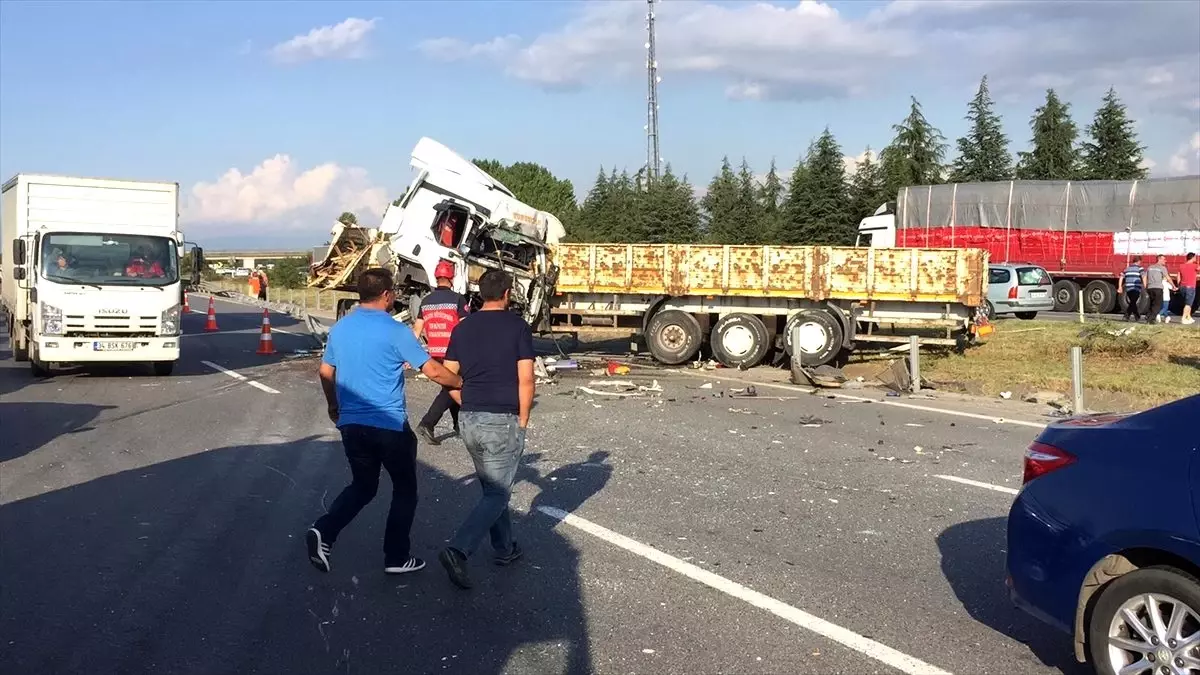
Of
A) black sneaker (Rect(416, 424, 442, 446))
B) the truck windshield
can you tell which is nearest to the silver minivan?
Answer: the truck windshield

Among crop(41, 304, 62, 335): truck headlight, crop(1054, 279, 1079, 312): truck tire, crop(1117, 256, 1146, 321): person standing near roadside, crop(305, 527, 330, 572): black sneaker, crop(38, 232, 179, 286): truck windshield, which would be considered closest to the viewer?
crop(305, 527, 330, 572): black sneaker

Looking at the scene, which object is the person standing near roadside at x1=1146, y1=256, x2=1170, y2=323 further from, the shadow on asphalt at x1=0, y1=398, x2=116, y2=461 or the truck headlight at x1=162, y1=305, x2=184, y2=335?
the shadow on asphalt at x1=0, y1=398, x2=116, y2=461

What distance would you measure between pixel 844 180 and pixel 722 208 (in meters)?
5.60

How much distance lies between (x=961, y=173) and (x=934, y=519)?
43.6m

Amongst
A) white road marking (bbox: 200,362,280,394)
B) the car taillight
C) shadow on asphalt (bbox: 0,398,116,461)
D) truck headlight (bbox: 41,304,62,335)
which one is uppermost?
truck headlight (bbox: 41,304,62,335)

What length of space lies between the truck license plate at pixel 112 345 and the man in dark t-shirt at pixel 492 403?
11.8 meters

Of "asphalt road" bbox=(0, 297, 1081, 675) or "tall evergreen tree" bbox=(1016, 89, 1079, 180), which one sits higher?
"tall evergreen tree" bbox=(1016, 89, 1079, 180)

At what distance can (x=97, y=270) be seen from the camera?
16031mm

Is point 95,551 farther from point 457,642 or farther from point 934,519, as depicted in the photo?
point 934,519

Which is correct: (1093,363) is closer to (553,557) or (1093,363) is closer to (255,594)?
(553,557)

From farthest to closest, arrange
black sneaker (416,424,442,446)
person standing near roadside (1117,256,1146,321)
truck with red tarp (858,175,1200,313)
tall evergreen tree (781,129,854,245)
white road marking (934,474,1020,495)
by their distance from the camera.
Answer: tall evergreen tree (781,129,854,245)
truck with red tarp (858,175,1200,313)
person standing near roadside (1117,256,1146,321)
black sneaker (416,424,442,446)
white road marking (934,474,1020,495)

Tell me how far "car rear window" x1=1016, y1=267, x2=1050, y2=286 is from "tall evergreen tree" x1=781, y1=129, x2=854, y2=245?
47.1 feet

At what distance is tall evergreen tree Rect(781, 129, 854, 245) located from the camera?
42406 millimetres

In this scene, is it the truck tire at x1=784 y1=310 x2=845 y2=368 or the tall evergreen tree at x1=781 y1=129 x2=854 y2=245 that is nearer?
the truck tire at x1=784 y1=310 x2=845 y2=368
